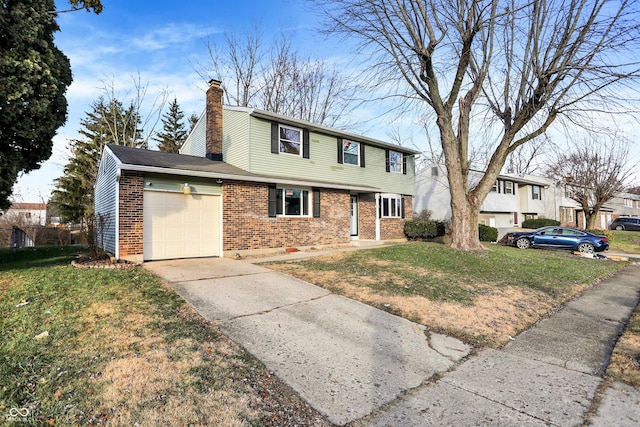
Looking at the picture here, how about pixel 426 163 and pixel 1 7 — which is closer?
pixel 1 7

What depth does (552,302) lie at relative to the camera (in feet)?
22.9

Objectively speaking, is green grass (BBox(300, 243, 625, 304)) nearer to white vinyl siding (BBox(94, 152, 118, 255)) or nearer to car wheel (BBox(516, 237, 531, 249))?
car wheel (BBox(516, 237, 531, 249))

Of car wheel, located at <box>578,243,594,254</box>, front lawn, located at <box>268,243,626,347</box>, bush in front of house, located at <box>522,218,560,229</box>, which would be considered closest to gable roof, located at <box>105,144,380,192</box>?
front lawn, located at <box>268,243,626,347</box>

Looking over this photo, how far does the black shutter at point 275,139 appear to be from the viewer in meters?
13.5

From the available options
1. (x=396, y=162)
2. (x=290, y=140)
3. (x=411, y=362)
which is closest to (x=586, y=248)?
(x=396, y=162)

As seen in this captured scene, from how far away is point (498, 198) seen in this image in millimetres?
28797

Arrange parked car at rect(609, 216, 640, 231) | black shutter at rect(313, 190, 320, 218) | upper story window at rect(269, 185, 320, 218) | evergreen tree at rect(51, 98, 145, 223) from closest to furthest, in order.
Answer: upper story window at rect(269, 185, 320, 218) < black shutter at rect(313, 190, 320, 218) < evergreen tree at rect(51, 98, 145, 223) < parked car at rect(609, 216, 640, 231)

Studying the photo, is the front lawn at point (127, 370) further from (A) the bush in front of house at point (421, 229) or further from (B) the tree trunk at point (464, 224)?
(A) the bush in front of house at point (421, 229)

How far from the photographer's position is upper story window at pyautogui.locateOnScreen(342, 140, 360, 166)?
16447mm

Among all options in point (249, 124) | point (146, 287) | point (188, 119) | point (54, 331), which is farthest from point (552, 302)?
point (188, 119)

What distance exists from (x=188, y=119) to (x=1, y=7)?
1322 inches

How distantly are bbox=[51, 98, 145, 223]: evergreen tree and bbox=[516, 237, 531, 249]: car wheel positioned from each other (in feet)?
89.3

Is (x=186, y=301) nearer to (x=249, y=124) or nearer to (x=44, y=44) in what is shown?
(x=44, y=44)

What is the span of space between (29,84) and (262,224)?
723cm
